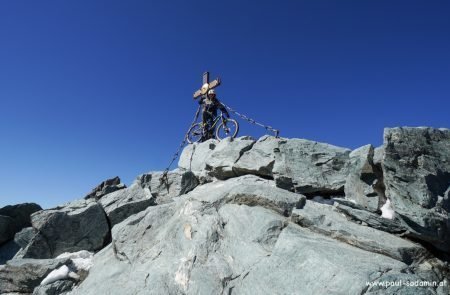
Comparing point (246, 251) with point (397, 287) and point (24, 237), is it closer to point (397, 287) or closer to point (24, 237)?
point (397, 287)

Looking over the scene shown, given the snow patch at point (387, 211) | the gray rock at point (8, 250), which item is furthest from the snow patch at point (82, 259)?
the snow patch at point (387, 211)

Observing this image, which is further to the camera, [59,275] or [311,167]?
[311,167]

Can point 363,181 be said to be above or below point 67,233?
above

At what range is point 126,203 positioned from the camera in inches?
797

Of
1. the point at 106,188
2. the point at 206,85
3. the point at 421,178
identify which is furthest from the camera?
the point at 206,85

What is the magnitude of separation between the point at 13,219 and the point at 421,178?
2810 centimetres

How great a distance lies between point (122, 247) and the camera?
1459 centimetres

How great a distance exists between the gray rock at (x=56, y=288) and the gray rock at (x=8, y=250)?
10759 mm

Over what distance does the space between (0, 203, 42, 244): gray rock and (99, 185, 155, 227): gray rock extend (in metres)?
7.87

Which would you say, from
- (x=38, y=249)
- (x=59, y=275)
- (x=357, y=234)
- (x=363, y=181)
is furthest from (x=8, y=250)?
(x=363, y=181)

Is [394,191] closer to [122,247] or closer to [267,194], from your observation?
[267,194]

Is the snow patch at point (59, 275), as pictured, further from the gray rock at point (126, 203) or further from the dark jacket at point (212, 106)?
the dark jacket at point (212, 106)

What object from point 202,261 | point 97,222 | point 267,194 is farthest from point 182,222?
point 97,222

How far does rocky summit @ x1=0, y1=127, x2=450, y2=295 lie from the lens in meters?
9.12
